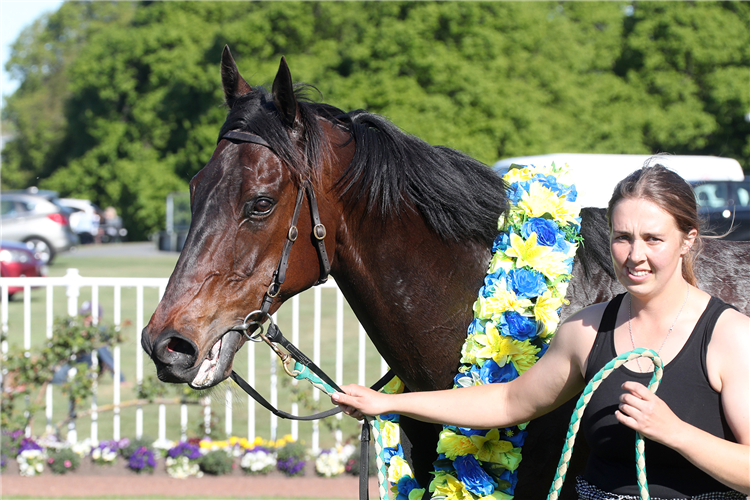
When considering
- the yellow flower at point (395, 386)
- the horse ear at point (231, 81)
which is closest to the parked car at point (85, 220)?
the horse ear at point (231, 81)

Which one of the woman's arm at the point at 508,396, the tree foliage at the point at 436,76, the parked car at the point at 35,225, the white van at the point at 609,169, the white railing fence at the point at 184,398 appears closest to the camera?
the woman's arm at the point at 508,396

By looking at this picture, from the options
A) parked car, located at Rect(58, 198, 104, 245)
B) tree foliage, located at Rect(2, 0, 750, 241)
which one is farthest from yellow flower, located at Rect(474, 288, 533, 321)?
A: parked car, located at Rect(58, 198, 104, 245)

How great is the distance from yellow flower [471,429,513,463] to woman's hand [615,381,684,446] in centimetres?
69

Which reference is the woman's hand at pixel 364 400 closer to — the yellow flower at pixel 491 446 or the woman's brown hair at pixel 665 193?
the yellow flower at pixel 491 446

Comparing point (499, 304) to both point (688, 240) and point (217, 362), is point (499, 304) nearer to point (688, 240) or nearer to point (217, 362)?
point (688, 240)

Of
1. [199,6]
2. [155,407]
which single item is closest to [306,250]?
[155,407]

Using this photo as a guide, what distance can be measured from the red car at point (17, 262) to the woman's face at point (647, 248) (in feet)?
40.8

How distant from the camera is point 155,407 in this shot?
266 inches

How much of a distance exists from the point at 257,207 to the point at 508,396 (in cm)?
91

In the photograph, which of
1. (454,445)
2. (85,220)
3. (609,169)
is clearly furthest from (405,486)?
(85,220)

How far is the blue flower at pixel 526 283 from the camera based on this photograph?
218 cm

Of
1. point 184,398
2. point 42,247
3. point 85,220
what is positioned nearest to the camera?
point 184,398

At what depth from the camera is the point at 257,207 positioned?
204 cm

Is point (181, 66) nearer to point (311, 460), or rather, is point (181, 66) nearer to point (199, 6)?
point (199, 6)
